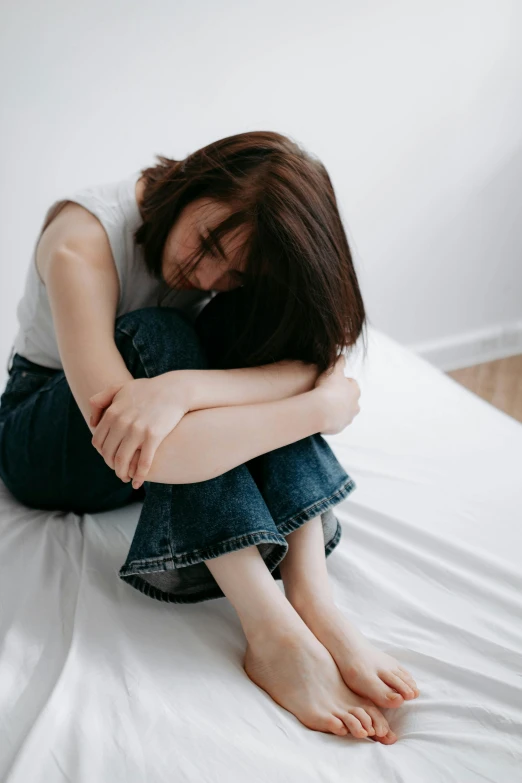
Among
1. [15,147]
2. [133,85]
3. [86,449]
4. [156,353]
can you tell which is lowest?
[86,449]

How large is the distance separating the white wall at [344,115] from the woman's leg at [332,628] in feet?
3.28

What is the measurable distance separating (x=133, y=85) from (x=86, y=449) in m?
0.91

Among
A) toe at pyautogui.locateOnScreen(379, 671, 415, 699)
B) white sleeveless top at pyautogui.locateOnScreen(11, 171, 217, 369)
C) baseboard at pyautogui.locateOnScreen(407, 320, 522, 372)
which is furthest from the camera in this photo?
baseboard at pyautogui.locateOnScreen(407, 320, 522, 372)

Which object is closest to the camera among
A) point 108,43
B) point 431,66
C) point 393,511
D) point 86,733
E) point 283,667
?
point 86,733

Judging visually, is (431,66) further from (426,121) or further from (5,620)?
(5,620)

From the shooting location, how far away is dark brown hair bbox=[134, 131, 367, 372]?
0.85 meters

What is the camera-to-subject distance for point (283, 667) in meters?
0.75

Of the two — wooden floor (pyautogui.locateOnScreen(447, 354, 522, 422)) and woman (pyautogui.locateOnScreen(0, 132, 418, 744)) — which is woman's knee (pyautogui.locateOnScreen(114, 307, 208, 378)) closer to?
woman (pyautogui.locateOnScreen(0, 132, 418, 744))

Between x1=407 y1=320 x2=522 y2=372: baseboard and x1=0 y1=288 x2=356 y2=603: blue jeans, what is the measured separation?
1.42m

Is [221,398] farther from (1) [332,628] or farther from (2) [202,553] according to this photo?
(1) [332,628]

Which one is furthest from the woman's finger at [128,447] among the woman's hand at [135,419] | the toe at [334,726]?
the toe at [334,726]

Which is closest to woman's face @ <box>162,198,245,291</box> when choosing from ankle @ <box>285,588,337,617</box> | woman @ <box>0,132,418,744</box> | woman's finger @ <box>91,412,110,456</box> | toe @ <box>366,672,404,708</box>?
woman @ <box>0,132,418,744</box>

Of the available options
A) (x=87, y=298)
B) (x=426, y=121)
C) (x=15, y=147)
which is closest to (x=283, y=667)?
(x=87, y=298)

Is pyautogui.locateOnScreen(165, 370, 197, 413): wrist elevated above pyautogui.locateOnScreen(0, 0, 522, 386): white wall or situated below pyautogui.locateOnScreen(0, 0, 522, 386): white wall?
below
